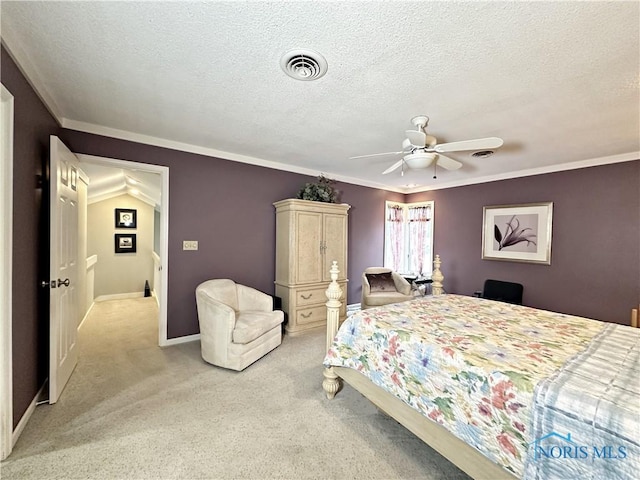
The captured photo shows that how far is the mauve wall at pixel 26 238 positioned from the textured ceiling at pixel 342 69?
0.21m

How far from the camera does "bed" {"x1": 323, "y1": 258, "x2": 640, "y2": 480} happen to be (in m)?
1.05

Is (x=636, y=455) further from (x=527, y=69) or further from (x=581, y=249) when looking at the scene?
(x=581, y=249)

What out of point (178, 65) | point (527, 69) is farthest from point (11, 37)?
point (527, 69)

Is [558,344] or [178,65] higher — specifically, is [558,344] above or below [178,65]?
below

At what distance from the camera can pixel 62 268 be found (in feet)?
7.72

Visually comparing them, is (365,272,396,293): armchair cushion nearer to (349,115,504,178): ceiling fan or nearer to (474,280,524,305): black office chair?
(474,280,524,305): black office chair

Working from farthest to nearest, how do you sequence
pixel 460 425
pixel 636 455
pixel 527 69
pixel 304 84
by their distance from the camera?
pixel 304 84 → pixel 527 69 → pixel 460 425 → pixel 636 455

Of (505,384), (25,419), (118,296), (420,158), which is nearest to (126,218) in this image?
(118,296)

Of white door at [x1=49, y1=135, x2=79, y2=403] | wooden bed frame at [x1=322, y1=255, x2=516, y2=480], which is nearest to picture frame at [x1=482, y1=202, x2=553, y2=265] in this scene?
wooden bed frame at [x1=322, y1=255, x2=516, y2=480]

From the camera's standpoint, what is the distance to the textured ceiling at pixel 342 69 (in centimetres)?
140

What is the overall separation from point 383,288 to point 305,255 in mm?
1574

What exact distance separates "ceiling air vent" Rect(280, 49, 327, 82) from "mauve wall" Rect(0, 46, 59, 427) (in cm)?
160

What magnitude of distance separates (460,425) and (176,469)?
159 centimetres

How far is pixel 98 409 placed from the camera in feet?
6.98
